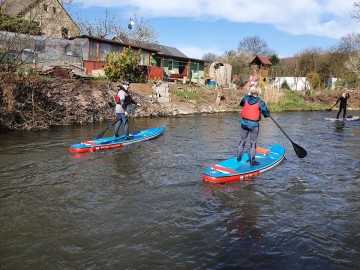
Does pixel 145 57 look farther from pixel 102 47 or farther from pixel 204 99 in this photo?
pixel 204 99

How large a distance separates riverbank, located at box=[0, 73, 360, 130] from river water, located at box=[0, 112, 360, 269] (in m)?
3.60

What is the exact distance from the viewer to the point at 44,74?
1931cm

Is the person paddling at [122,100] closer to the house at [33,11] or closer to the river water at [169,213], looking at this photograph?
the river water at [169,213]

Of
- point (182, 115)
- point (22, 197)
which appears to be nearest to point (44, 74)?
point (182, 115)

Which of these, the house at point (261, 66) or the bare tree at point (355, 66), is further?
the house at point (261, 66)

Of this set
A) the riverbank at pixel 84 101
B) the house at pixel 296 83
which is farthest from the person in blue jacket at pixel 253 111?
the house at pixel 296 83

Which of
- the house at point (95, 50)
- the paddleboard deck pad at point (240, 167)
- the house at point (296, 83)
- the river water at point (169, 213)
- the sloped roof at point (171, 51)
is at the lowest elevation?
the river water at point (169, 213)

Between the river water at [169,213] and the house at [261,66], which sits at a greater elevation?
the house at [261,66]

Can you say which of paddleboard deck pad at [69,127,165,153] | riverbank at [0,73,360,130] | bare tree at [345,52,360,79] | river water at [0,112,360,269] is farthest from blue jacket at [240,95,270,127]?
bare tree at [345,52,360,79]

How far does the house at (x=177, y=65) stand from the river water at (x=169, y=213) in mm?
24316

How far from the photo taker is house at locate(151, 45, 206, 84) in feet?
109

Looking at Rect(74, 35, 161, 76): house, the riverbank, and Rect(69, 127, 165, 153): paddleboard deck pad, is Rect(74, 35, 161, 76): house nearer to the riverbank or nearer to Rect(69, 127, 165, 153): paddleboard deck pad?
the riverbank

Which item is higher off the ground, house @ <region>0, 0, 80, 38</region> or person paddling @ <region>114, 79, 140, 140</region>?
house @ <region>0, 0, 80, 38</region>

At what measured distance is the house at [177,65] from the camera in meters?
33.3
